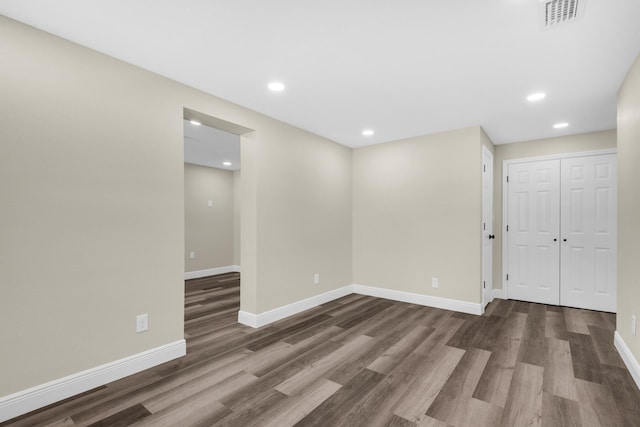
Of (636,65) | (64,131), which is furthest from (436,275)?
(64,131)

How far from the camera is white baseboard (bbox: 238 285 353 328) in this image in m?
3.37

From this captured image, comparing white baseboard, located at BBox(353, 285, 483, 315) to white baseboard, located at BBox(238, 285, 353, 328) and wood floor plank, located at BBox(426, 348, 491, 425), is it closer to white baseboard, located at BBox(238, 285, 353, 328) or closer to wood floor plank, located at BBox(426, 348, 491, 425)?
white baseboard, located at BBox(238, 285, 353, 328)

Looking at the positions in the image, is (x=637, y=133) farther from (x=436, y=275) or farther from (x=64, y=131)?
(x=64, y=131)

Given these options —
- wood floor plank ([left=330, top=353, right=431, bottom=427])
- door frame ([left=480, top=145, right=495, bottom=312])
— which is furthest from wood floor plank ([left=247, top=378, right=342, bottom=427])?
door frame ([left=480, top=145, right=495, bottom=312])

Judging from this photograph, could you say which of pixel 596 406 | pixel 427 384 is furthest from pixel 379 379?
pixel 596 406

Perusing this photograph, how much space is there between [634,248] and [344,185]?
3.28 meters

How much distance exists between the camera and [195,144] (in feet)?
15.8

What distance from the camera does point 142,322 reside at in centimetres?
237

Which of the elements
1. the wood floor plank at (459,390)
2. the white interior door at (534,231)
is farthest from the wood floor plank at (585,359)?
the white interior door at (534,231)

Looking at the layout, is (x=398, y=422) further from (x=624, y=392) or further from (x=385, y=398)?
(x=624, y=392)

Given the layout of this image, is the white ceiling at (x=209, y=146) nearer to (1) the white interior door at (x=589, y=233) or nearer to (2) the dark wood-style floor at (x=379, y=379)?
(2) the dark wood-style floor at (x=379, y=379)

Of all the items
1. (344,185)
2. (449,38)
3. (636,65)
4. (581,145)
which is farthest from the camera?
(344,185)

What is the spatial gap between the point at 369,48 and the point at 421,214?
2.71 metres

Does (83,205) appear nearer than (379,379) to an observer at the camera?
Yes
